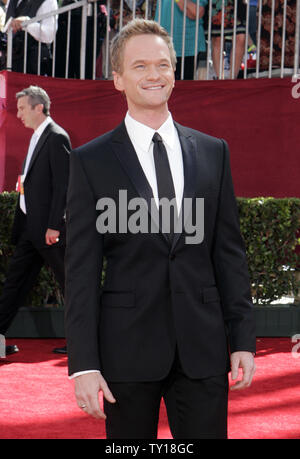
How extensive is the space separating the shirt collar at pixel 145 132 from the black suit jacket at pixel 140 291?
0.05m

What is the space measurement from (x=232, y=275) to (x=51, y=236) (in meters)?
4.17

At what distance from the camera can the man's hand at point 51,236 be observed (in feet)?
22.6

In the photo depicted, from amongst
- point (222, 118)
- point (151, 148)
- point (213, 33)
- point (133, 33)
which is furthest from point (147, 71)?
point (213, 33)

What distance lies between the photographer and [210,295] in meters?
2.86

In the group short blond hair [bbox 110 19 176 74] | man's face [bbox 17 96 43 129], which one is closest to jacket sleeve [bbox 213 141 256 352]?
short blond hair [bbox 110 19 176 74]

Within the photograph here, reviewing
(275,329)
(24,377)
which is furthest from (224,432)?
(275,329)

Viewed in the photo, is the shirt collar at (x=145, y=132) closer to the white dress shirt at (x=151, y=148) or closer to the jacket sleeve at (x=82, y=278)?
the white dress shirt at (x=151, y=148)

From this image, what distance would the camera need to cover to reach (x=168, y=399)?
285 cm

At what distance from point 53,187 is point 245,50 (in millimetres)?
3959

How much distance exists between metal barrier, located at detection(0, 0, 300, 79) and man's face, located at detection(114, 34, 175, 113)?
7.05m

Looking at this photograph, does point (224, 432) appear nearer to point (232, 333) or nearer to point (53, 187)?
point (232, 333)

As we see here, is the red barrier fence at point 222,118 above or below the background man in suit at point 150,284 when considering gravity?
above

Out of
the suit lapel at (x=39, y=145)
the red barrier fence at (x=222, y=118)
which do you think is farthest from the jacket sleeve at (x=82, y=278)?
the red barrier fence at (x=222, y=118)

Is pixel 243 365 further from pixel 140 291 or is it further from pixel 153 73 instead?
pixel 153 73
